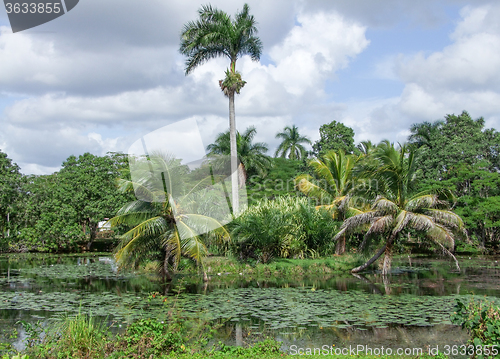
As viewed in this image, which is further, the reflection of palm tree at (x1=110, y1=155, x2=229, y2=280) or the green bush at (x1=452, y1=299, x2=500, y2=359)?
the reflection of palm tree at (x1=110, y1=155, x2=229, y2=280)

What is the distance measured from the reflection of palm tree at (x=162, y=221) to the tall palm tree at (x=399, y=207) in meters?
6.17

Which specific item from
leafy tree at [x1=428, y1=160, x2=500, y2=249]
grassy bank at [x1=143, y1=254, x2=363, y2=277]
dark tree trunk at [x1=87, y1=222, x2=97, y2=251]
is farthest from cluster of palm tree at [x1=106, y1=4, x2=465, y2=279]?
dark tree trunk at [x1=87, y1=222, x2=97, y2=251]

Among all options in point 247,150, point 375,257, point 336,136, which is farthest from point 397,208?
point 336,136

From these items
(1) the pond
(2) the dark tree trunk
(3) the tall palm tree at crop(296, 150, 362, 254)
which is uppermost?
(3) the tall palm tree at crop(296, 150, 362, 254)

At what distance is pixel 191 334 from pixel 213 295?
5035mm

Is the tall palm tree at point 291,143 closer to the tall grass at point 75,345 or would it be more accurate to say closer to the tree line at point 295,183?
the tree line at point 295,183

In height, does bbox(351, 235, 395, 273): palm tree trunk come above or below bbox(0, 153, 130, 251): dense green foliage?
below

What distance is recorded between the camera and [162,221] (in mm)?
17109

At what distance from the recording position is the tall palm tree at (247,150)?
1332 inches

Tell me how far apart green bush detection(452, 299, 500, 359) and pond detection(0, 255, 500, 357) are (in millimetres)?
1856

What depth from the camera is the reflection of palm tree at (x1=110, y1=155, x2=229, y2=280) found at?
1639 cm

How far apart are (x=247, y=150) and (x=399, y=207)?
18563 mm

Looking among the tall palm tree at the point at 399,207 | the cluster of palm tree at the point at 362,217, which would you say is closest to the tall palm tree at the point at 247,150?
the cluster of palm tree at the point at 362,217

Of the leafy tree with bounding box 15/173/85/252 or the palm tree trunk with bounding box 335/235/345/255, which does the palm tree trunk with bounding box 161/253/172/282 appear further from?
the leafy tree with bounding box 15/173/85/252
